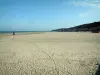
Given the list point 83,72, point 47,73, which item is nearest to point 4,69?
point 47,73

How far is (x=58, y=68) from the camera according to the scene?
573 cm

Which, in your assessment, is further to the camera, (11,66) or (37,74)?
(11,66)

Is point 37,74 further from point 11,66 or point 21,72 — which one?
point 11,66

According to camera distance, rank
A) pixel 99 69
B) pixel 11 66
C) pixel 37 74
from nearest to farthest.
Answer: pixel 37 74, pixel 99 69, pixel 11 66

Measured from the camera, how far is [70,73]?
5.18 meters

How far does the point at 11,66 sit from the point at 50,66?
183 cm

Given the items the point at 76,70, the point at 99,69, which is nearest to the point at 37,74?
the point at 76,70

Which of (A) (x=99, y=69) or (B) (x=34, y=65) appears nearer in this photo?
(A) (x=99, y=69)

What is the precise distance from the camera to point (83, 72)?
5273 mm

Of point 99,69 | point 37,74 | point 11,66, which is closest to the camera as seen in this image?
point 37,74

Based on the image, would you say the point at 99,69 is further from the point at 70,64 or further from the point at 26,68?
the point at 26,68

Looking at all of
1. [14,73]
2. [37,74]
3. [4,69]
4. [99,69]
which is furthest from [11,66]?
[99,69]

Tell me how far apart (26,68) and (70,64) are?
6.99ft

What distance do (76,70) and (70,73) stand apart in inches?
17.7
